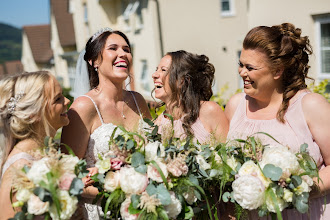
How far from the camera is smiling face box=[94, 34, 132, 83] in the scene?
11.6ft

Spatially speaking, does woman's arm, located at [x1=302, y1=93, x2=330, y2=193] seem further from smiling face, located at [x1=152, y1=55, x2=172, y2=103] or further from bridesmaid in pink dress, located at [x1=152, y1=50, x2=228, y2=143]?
smiling face, located at [x1=152, y1=55, x2=172, y2=103]

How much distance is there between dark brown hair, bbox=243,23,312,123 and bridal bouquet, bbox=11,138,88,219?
5.60 feet

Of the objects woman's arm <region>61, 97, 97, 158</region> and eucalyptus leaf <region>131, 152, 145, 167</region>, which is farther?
woman's arm <region>61, 97, 97, 158</region>

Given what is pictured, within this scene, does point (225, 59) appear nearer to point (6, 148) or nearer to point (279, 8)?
point (279, 8)

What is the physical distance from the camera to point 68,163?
2240 millimetres

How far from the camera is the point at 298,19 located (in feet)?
29.0

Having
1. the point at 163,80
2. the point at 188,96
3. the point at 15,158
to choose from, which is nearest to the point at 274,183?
the point at 188,96

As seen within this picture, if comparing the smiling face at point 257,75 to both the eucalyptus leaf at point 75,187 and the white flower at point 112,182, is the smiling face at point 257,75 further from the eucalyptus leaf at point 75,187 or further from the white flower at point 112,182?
→ the eucalyptus leaf at point 75,187

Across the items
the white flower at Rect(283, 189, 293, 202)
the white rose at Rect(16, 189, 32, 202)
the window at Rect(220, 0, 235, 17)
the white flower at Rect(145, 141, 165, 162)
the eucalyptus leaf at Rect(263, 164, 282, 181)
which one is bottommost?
the white flower at Rect(283, 189, 293, 202)

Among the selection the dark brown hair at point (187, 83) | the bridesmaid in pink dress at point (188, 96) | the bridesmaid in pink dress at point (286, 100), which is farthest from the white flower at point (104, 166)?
the dark brown hair at point (187, 83)

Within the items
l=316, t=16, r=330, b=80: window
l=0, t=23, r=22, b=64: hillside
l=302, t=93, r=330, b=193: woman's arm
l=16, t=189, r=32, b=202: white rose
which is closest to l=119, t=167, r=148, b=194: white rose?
l=16, t=189, r=32, b=202: white rose

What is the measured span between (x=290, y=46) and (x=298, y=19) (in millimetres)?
6608

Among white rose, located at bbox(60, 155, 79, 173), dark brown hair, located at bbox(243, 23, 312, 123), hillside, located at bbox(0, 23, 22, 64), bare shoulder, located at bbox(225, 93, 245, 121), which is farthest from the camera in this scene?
hillside, located at bbox(0, 23, 22, 64)

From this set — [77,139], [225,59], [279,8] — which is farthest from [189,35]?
[77,139]
